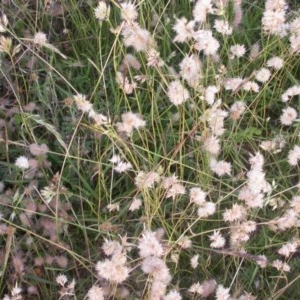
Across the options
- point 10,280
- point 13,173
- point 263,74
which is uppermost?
point 263,74

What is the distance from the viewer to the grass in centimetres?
171

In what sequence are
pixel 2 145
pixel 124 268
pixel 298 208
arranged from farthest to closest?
pixel 2 145
pixel 298 208
pixel 124 268

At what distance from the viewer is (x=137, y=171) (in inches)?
68.7

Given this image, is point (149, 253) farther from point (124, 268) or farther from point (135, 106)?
point (135, 106)

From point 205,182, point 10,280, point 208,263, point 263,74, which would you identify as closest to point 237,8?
point 263,74

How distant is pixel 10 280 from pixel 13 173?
0.33m

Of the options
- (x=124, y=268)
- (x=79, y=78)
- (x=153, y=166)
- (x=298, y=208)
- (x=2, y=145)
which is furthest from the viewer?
(x=79, y=78)

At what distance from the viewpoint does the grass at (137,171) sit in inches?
67.1

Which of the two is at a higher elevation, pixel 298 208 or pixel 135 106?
pixel 135 106

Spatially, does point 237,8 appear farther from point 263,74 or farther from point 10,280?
point 10,280

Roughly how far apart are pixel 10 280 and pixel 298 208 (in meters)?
0.81

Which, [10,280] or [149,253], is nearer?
[149,253]

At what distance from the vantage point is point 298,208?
1682 mm

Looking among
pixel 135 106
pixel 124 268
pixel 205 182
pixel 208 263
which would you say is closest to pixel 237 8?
pixel 135 106
